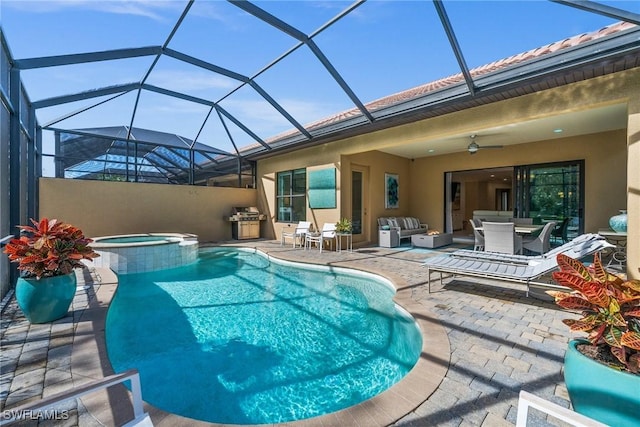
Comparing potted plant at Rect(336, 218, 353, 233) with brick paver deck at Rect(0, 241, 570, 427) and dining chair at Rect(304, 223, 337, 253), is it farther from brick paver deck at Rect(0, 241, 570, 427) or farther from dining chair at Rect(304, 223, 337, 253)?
brick paver deck at Rect(0, 241, 570, 427)

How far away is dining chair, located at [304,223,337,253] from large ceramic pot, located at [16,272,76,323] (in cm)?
600

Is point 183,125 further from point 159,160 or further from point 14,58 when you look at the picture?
point 14,58

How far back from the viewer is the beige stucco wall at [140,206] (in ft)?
29.1

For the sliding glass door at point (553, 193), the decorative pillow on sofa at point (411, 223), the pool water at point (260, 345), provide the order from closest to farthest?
the pool water at point (260, 345)
the sliding glass door at point (553, 193)
the decorative pillow on sofa at point (411, 223)

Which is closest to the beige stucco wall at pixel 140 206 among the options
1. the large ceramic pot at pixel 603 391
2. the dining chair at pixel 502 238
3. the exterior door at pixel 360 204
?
the exterior door at pixel 360 204

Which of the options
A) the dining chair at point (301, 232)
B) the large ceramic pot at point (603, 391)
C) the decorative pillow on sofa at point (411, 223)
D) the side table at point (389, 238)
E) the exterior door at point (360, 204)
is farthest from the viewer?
the decorative pillow on sofa at point (411, 223)

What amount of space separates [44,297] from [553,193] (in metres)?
11.6

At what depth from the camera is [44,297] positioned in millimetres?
3238

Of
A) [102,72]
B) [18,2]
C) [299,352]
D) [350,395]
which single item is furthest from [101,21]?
[350,395]

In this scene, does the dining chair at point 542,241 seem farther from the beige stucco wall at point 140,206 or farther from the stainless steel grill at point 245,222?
the beige stucco wall at point 140,206

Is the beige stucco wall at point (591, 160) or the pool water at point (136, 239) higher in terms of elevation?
the beige stucco wall at point (591, 160)

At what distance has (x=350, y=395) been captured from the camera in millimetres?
2484

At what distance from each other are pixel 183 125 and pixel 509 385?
11679 millimetres

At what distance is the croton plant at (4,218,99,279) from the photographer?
126 inches
